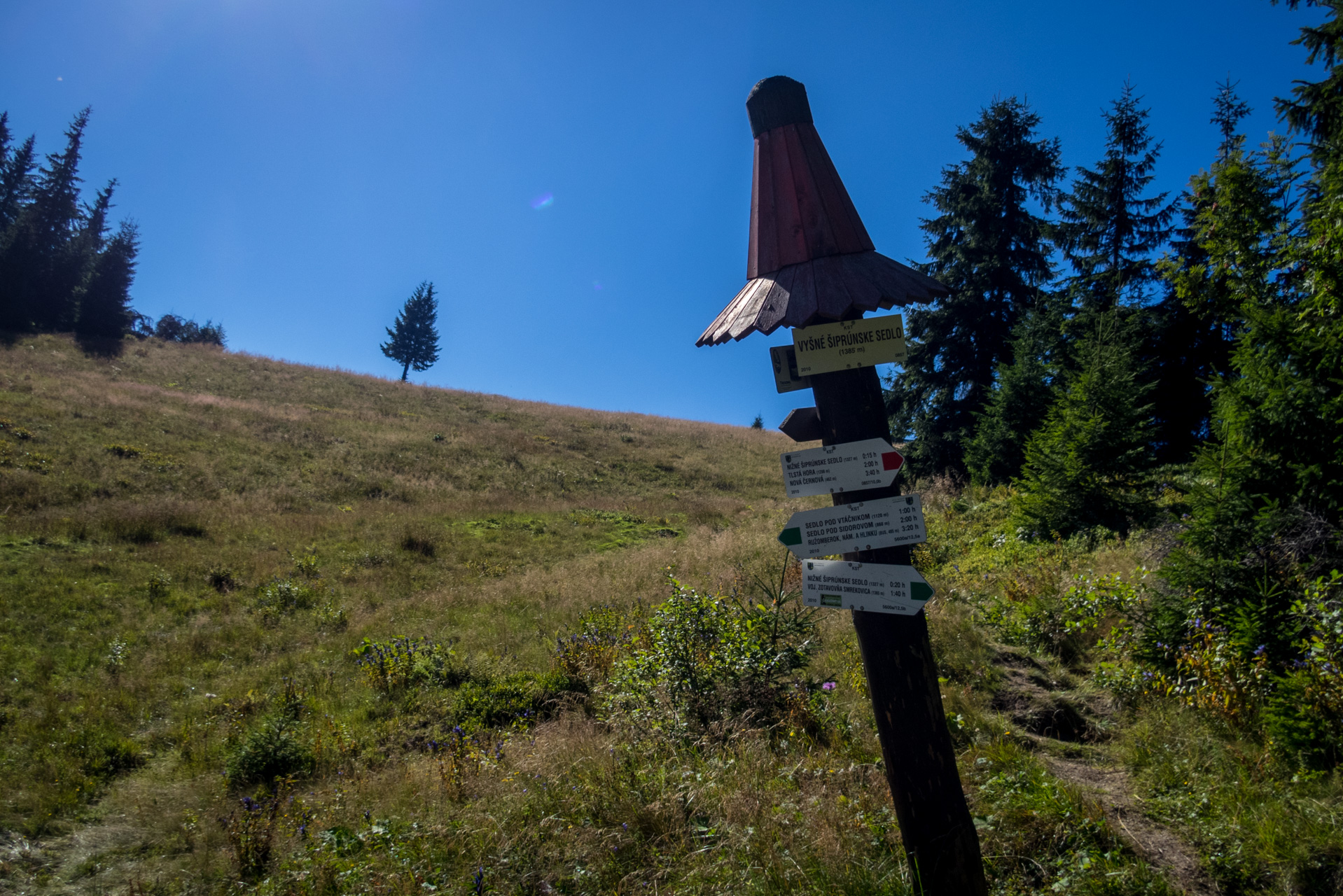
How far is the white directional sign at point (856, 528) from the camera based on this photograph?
2.88m

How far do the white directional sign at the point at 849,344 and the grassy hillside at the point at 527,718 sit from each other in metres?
2.58

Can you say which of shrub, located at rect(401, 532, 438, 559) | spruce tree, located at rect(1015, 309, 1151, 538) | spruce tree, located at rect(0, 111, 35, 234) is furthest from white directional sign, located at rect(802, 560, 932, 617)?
spruce tree, located at rect(0, 111, 35, 234)

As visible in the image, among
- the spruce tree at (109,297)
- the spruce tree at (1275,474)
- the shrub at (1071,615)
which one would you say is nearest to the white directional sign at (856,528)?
the spruce tree at (1275,474)

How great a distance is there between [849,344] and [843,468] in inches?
24.3

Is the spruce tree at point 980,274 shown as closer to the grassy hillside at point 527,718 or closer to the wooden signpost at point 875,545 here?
the grassy hillside at point 527,718

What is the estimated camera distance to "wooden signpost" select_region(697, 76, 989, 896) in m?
2.90

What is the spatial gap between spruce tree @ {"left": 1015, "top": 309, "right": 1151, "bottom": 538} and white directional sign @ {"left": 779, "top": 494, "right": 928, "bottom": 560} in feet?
30.4

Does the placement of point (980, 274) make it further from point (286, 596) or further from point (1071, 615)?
point (286, 596)

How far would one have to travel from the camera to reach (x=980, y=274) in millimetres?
17547

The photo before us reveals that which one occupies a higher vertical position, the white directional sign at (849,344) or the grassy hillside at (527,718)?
the white directional sign at (849,344)

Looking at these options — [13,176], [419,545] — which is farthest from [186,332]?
[419,545]

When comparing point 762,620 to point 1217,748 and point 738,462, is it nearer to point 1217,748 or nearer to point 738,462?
point 1217,748

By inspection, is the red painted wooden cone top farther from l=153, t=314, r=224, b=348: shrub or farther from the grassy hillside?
l=153, t=314, r=224, b=348: shrub

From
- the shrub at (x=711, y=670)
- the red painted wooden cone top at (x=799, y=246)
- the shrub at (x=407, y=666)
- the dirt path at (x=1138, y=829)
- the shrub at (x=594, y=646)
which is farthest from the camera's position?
the shrub at (x=407, y=666)
